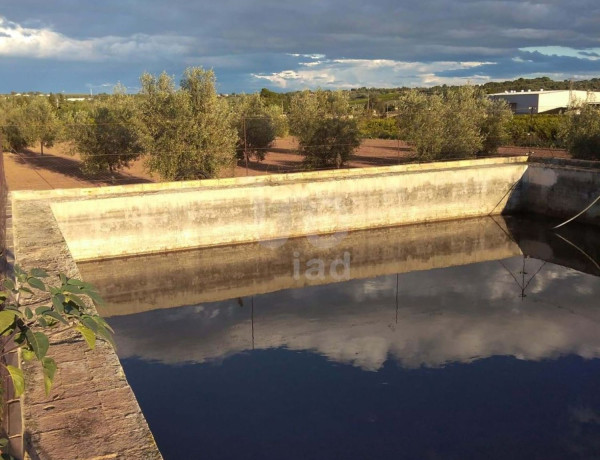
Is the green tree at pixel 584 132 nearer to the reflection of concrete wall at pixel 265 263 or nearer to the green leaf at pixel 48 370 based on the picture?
the reflection of concrete wall at pixel 265 263

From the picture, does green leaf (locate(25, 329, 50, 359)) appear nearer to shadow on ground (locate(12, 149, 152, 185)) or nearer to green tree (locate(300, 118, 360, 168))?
shadow on ground (locate(12, 149, 152, 185))

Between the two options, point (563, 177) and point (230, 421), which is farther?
point (563, 177)

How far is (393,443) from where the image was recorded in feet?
29.0

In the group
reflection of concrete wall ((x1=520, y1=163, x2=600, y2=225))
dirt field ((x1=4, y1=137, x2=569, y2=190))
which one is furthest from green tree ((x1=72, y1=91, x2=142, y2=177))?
reflection of concrete wall ((x1=520, y1=163, x2=600, y2=225))

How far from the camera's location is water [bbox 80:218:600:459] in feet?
29.7

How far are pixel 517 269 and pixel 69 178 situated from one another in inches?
→ 886

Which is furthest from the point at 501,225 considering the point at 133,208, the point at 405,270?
the point at 133,208

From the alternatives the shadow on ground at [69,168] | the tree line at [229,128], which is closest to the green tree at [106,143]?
the tree line at [229,128]

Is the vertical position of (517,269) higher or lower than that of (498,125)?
lower

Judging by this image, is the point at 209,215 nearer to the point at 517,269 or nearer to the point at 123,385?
the point at 517,269

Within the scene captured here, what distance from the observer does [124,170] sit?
31.9 metres

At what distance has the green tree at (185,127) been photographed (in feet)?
75.9

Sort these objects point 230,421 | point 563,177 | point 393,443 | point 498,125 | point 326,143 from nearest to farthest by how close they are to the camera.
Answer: point 393,443 → point 230,421 → point 563,177 → point 326,143 → point 498,125

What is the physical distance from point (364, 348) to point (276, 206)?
9985 mm
